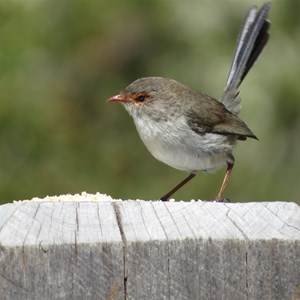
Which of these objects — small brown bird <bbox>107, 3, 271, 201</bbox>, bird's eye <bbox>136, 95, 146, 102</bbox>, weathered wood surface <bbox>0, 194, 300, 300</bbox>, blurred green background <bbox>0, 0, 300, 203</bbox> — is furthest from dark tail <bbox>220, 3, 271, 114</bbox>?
weathered wood surface <bbox>0, 194, 300, 300</bbox>

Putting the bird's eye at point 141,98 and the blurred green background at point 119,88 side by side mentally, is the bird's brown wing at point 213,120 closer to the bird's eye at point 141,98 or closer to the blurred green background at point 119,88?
the bird's eye at point 141,98

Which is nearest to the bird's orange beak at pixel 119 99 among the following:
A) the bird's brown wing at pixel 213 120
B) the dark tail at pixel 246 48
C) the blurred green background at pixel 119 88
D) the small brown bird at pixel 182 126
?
the small brown bird at pixel 182 126

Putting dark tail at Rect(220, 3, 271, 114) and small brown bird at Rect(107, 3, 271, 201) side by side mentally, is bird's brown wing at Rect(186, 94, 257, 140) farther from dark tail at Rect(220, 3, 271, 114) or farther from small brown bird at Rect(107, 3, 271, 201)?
dark tail at Rect(220, 3, 271, 114)

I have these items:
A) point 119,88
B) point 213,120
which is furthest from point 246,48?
point 119,88

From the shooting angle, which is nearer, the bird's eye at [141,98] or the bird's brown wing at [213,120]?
the bird's brown wing at [213,120]

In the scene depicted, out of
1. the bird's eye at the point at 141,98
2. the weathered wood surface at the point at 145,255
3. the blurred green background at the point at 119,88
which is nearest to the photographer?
the weathered wood surface at the point at 145,255

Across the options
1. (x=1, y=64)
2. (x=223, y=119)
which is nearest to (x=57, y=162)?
(x=1, y=64)
